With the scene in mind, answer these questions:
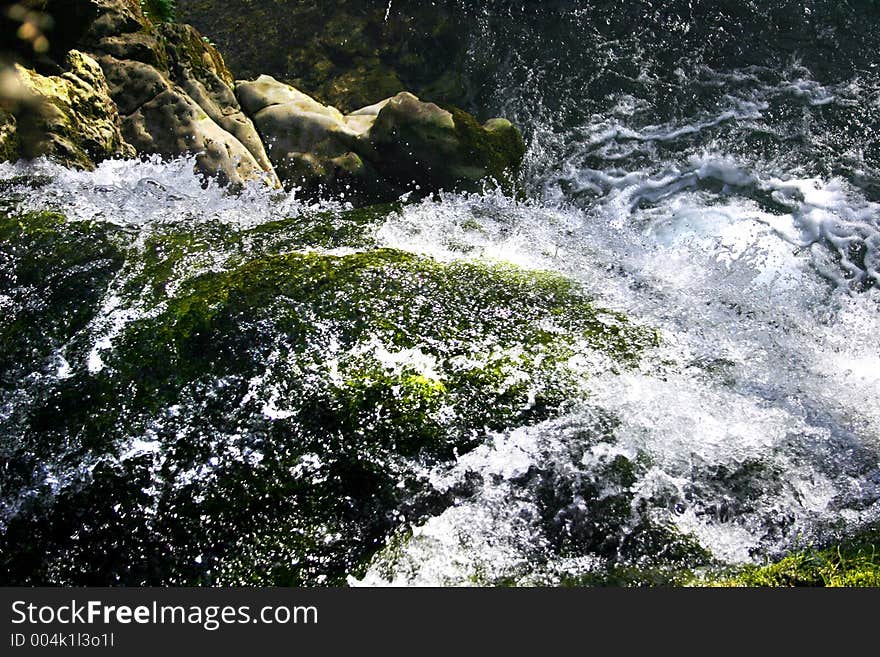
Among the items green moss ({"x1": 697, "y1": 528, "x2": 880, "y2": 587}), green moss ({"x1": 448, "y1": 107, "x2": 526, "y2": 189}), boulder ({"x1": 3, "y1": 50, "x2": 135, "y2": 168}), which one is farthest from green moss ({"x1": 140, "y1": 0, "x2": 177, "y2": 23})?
green moss ({"x1": 697, "y1": 528, "x2": 880, "y2": 587})

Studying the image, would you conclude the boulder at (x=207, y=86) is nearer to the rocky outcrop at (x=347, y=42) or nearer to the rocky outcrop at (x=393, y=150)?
the rocky outcrop at (x=393, y=150)

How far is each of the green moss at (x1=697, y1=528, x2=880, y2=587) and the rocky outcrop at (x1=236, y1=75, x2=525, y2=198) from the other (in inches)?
181

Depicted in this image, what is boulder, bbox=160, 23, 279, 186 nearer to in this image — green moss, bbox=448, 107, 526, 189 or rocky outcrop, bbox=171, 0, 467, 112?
green moss, bbox=448, 107, 526, 189

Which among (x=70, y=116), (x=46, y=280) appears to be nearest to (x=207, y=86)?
(x=70, y=116)

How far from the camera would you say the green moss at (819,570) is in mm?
3084

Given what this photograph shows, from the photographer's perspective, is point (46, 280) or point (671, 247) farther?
point (671, 247)

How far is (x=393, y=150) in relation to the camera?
714cm

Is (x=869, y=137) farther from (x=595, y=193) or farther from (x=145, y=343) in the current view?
(x=145, y=343)

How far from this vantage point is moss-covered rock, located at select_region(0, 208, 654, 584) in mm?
3350

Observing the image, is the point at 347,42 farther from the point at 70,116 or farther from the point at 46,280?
the point at 46,280

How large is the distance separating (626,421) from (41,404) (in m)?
2.97

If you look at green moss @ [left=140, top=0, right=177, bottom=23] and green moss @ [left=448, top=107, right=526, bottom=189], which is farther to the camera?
green moss @ [left=140, top=0, right=177, bottom=23]

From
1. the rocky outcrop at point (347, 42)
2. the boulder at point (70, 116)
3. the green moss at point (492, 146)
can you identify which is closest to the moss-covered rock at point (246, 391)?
the boulder at point (70, 116)

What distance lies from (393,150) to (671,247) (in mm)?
2748
